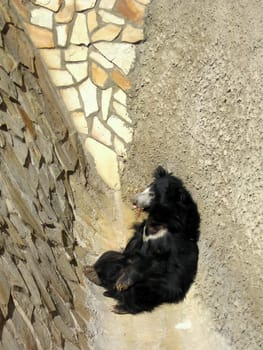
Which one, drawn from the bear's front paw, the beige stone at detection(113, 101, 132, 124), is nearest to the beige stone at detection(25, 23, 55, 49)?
the beige stone at detection(113, 101, 132, 124)

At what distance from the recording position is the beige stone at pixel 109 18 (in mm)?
5402

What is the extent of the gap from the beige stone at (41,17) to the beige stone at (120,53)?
1.34 feet

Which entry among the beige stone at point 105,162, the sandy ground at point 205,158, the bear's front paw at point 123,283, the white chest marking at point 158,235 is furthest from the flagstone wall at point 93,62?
the bear's front paw at point 123,283

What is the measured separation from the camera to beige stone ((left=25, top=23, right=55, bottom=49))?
5492 mm

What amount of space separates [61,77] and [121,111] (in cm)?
51

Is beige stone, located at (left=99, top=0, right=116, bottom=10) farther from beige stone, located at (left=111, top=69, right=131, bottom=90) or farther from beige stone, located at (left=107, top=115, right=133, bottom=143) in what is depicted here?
beige stone, located at (left=107, top=115, right=133, bottom=143)

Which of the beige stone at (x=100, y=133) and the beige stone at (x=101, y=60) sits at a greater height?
the beige stone at (x=101, y=60)

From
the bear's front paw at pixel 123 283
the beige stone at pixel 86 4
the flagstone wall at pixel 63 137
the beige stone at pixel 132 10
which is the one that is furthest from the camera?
the beige stone at pixel 86 4

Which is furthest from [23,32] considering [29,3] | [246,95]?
[246,95]

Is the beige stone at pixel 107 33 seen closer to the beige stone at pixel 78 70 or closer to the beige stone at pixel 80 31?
the beige stone at pixel 80 31

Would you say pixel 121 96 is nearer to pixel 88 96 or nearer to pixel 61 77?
pixel 88 96

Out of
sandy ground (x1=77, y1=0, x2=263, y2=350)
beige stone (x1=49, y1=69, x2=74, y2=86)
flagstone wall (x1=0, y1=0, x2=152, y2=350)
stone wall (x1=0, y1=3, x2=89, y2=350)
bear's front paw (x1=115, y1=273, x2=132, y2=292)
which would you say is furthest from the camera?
beige stone (x1=49, y1=69, x2=74, y2=86)

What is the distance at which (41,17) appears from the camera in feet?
18.0

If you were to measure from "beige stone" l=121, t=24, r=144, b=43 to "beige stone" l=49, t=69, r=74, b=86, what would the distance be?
510mm
